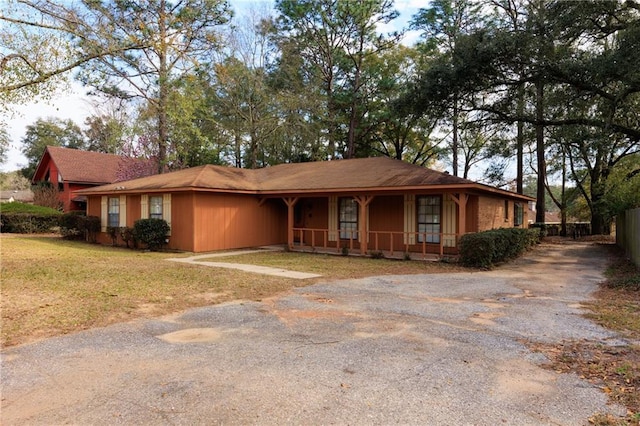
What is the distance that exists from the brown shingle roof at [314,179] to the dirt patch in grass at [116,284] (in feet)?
8.63

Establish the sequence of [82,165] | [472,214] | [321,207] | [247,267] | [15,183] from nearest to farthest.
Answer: [247,267], [472,214], [321,207], [82,165], [15,183]

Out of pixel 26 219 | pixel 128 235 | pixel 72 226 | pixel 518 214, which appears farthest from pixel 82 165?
pixel 518 214

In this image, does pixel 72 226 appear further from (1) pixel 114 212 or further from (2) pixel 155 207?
(2) pixel 155 207

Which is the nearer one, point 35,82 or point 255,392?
point 255,392

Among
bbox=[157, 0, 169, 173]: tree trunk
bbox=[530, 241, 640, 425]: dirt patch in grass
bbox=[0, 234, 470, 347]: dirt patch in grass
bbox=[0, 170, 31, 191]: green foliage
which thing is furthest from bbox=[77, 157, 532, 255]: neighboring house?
bbox=[0, 170, 31, 191]: green foliage

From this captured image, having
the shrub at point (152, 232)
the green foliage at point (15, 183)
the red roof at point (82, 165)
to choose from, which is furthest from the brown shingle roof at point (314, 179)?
A: the green foliage at point (15, 183)

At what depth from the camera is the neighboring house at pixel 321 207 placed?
1369cm

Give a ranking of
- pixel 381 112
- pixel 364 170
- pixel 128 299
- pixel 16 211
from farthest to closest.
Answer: pixel 381 112 < pixel 16 211 < pixel 364 170 < pixel 128 299

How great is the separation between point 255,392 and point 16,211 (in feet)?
78.3

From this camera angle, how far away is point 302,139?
2611 cm

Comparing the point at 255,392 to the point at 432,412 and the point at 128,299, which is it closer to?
the point at 432,412

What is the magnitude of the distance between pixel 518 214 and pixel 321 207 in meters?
10.6

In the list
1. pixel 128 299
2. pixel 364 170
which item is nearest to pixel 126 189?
pixel 364 170

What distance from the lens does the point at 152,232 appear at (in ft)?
48.2
